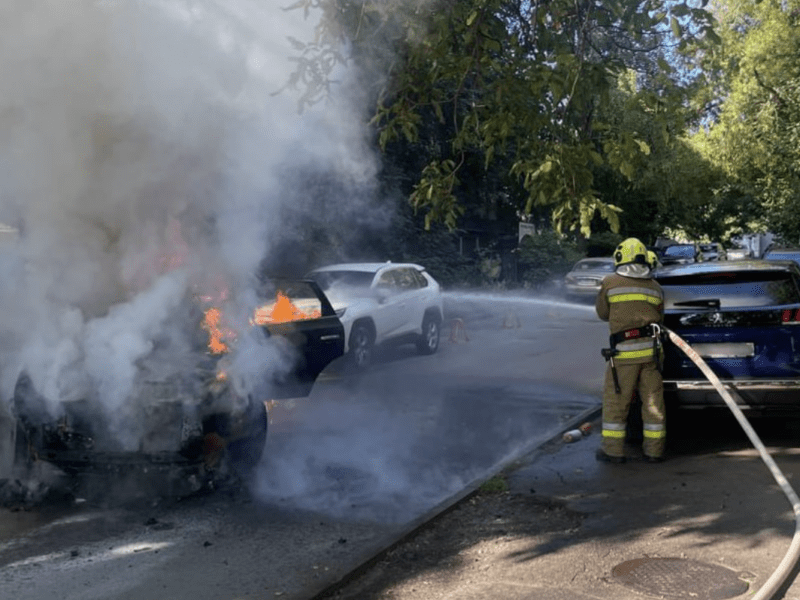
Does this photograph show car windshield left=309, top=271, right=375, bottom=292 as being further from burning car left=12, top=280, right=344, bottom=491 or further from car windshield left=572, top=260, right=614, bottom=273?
car windshield left=572, top=260, right=614, bottom=273

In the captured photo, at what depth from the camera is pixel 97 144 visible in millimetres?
6059

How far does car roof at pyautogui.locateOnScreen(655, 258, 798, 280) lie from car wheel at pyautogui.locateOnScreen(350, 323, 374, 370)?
5.68 metres

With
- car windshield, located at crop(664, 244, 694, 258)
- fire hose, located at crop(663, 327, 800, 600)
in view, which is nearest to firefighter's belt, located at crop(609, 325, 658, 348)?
fire hose, located at crop(663, 327, 800, 600)

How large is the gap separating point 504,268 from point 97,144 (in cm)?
2721

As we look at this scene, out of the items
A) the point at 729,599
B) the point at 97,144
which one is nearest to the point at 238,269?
the point at 97,144

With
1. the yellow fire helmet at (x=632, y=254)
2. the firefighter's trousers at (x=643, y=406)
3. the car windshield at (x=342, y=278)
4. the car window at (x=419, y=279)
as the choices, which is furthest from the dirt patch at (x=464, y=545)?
the car window at (x=419, y=279)

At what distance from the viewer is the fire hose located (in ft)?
13.7

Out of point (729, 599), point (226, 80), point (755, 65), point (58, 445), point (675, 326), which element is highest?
point (755, 65)

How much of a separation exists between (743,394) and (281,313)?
13.7 feet

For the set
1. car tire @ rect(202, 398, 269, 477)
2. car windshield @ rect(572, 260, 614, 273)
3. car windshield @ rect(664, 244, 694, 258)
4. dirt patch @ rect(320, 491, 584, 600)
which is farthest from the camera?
car windshield @ rect(664, 244, 694, 258)

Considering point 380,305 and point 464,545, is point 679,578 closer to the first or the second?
point 464,545

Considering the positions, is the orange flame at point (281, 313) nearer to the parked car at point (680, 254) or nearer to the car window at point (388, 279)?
the car window at point (388, 279)

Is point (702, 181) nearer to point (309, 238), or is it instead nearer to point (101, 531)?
point (309, 238)

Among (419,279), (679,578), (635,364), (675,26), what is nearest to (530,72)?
(675,26)
